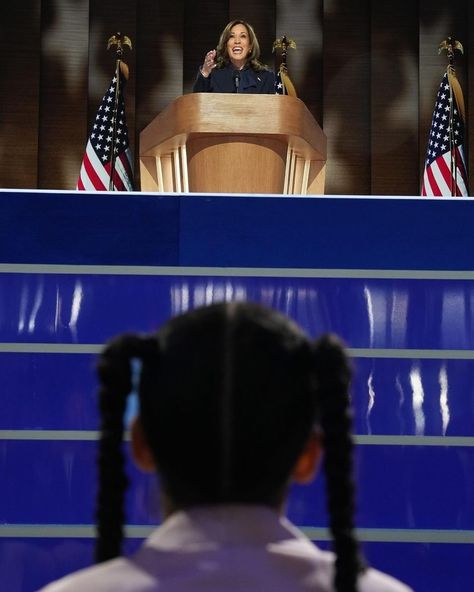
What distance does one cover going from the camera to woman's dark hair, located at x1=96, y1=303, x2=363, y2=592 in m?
0.86

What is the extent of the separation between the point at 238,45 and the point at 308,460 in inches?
184

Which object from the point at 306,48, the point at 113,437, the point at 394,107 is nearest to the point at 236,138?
the point at 113,437

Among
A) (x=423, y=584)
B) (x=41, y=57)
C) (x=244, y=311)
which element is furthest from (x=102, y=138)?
(x=244, y=311)

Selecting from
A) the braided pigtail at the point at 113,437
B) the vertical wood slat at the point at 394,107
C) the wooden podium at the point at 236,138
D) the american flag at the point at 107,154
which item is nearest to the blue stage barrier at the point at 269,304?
the wooden podium at the point at 236,138

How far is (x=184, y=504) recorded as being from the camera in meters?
0.88

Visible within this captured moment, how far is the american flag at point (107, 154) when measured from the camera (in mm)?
5656

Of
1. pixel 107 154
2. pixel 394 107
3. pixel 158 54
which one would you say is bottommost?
pixel 107 154

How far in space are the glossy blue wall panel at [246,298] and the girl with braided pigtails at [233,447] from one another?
217cm

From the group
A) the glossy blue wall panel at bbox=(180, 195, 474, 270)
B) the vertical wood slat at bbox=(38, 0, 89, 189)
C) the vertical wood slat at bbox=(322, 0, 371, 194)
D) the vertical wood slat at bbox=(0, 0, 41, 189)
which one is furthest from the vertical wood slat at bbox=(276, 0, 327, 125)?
the glossy blue wall panel at bbox=(180, 195, 474, 270)

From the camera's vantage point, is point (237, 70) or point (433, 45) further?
point (433, 45)

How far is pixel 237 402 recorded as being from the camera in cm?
86

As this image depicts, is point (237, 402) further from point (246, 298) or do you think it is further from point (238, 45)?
point (238, 45)

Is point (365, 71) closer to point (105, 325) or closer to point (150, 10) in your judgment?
point (150, 10)

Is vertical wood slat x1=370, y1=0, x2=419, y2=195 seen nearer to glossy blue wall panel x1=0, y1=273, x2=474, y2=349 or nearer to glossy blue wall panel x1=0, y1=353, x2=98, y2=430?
glossy blue wall panel x1=0, y1=273, x2=474, y2=349
